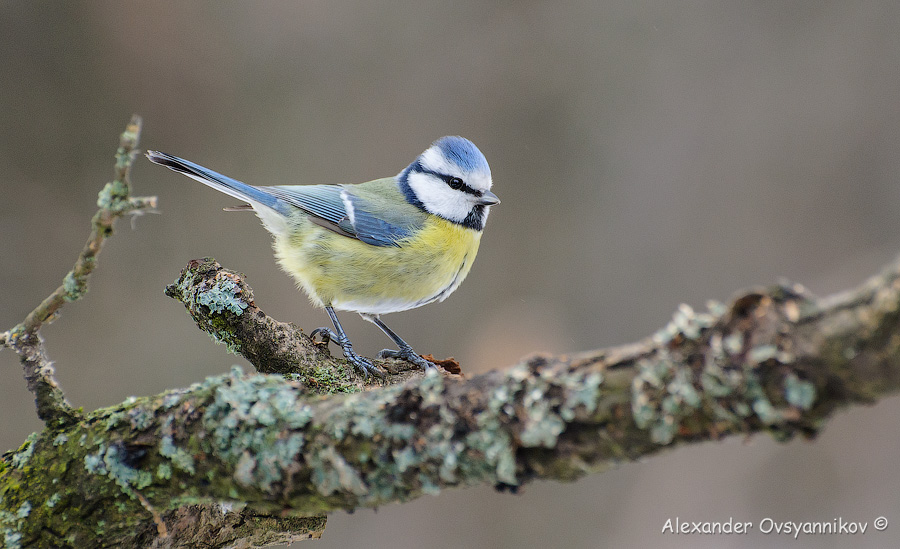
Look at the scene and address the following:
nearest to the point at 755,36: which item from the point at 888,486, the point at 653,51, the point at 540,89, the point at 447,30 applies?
the point at 653,51

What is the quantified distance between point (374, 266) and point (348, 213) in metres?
0.28

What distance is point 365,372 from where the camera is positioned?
1885 mm

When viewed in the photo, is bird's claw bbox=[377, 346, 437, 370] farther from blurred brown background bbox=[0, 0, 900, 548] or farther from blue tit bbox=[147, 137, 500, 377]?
blurred brown background bbox=[0, 0, 900, 548]

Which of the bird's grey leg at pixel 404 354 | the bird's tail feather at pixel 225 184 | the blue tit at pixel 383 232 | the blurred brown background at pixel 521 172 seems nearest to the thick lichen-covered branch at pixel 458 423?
the bird's grey leg at pixel 404 354

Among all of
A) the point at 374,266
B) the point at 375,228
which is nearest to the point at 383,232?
the point at 375,228

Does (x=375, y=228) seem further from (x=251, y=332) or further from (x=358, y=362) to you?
(x=251, y=332)

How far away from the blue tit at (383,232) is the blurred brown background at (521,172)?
1.05m

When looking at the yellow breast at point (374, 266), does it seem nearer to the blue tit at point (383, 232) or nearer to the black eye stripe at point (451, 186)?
the blue tit at point (383, 232)

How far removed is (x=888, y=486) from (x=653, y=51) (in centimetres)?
253

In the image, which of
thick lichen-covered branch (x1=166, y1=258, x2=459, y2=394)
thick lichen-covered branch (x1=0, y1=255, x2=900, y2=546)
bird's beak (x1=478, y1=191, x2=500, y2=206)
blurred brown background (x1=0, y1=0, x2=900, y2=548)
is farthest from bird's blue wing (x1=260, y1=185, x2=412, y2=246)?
thick lichen-covered branch (x1=0, y1=255, x2=900, y2=546)

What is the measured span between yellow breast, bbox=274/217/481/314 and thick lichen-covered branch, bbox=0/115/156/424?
1.28 m

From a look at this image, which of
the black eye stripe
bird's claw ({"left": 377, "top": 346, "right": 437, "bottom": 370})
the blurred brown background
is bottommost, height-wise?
bird's claw ({"left": 377, "top": 346, "right": 437, "bottom": 370})

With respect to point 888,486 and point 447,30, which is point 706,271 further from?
point 447,30

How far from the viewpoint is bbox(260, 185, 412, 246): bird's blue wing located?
8.04 feet
